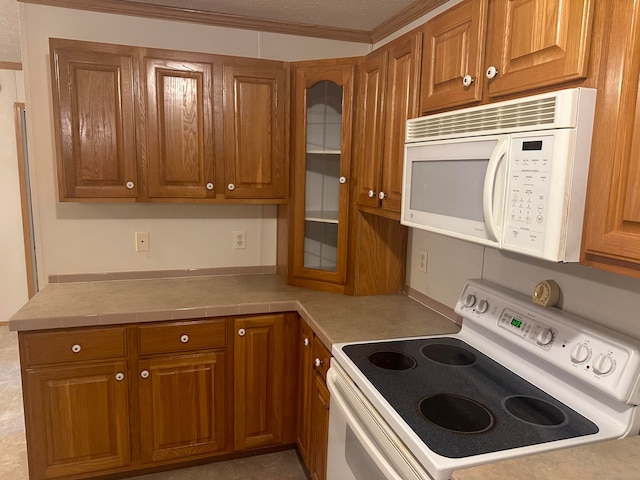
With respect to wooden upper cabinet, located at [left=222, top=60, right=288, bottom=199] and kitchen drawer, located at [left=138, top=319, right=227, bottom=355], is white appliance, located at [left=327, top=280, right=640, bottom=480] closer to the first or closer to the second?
kitchen drawer, located at [left=138, top=319, right=227, bottom=355]

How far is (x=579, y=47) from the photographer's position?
3.43 ft

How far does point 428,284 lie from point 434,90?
989mm

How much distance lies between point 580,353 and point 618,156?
23.8 inches

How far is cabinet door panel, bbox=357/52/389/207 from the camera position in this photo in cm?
207

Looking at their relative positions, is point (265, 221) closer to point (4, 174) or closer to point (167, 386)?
point (167, 386)

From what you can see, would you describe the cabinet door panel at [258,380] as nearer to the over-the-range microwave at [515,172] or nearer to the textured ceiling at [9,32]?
the over-the-range microwave at [515,172]

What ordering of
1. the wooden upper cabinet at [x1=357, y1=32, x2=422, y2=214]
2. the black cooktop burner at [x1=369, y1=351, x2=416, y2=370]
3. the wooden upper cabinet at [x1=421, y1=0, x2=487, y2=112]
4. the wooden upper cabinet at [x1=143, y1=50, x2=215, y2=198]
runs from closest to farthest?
1. the wooden upper cabinet at [x1=421, y1=0, x2=487, y2=112]
2. the black cooktop burner at [x1=369, y1=351, x2=416, y2=370]
3. the wooden upper cabinet at [x1=357, y1=32, x2=422, y2=214]
4. the wooden upper cabinet at [x1=143, y1=50, x2=215, y2=198]

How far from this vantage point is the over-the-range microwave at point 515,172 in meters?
1.04

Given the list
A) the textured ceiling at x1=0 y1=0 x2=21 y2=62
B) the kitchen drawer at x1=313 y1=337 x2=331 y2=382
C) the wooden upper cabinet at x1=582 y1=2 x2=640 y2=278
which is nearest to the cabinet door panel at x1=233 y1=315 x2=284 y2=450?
the kitchen drawer at x1=313 y1=337 x2=331 y2=382

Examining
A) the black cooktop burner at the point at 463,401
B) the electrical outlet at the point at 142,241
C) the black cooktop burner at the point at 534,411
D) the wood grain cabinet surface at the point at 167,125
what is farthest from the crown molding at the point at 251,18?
the black cooktop burner at the point at 534,411

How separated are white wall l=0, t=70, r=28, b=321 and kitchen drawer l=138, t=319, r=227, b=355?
9.01 feet

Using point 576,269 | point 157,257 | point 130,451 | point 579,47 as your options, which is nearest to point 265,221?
point 157,257

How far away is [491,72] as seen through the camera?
4.34 ft

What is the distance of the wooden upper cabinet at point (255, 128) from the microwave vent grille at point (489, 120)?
92 cm
